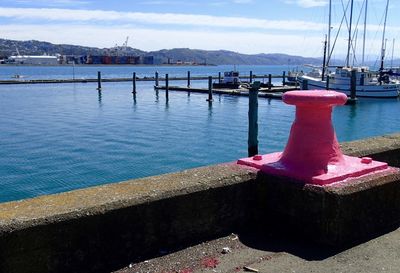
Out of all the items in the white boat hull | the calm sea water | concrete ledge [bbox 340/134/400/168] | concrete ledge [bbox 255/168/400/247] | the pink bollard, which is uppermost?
the pink bollard

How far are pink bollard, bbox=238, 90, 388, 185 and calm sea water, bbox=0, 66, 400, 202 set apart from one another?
12.4m

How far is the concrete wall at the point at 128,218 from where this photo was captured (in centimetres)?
342

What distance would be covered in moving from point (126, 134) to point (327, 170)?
24.3m

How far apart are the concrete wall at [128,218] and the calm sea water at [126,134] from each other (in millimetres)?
12054

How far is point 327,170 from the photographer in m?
4.45

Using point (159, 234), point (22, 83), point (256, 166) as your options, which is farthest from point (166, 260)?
point (22, 83)

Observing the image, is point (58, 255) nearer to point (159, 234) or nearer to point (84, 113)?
point (159, 234)

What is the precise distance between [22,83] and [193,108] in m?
42.1

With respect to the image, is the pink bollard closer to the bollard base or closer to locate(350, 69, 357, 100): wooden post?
the bollard base

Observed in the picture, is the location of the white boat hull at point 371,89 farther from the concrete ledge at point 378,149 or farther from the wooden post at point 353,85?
the concrete ledge at point 378,149

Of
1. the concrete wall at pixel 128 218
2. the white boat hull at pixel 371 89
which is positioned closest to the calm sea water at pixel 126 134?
the white boat hull at pixel 371 89

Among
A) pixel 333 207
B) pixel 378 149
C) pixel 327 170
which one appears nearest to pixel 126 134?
pixel 378 149

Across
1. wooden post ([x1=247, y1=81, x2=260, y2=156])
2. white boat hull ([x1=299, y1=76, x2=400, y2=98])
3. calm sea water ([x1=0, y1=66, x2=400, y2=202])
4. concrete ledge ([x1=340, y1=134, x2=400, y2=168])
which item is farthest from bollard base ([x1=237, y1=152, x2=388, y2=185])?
white boat hull ([x1=299, y1=76, x2=400, y2=98])

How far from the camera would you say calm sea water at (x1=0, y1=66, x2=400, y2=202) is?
59.9ft
